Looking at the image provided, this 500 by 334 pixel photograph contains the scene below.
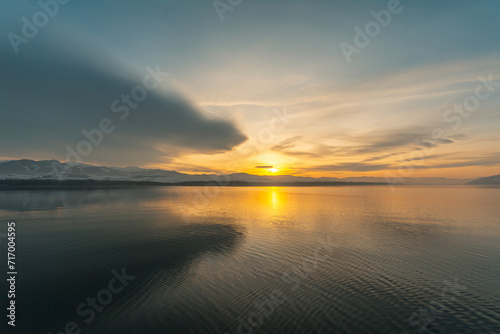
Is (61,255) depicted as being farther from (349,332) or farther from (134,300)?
(349,332)

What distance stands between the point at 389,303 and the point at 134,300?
53.7 feet

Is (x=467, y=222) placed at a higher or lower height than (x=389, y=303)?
higher

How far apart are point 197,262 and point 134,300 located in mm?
6954

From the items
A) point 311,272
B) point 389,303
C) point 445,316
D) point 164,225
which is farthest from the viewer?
point 164,225

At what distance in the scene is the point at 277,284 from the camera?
16094 millimetres

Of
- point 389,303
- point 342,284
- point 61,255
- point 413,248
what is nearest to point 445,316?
point 389,303

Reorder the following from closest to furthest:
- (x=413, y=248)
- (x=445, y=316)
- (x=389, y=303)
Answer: (x=445, y=316) < (x=389, y=303) < (x=413, y=248)

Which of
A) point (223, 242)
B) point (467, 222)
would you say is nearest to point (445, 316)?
point (223, 242)

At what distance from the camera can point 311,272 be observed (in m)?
18.3

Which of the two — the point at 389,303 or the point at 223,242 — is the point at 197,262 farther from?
the point at 389,303

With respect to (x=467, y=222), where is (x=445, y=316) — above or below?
below

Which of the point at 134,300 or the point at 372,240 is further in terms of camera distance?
the point at 372,240

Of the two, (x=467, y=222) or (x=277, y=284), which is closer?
(x=277, y=284)

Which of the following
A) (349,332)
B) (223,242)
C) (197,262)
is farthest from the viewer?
(223,242)
